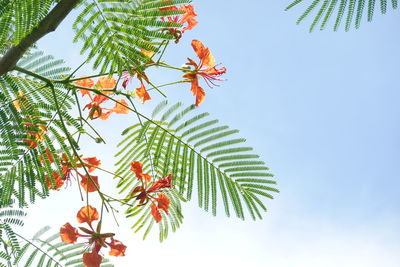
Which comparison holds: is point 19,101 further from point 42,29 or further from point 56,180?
point 42,29

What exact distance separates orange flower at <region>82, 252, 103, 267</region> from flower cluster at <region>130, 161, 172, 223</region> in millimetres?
323

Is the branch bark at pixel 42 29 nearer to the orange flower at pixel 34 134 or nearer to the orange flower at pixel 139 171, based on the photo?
the orange flower at pixel 34 134

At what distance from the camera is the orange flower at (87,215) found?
2.52m

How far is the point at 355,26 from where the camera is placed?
82.2 inches

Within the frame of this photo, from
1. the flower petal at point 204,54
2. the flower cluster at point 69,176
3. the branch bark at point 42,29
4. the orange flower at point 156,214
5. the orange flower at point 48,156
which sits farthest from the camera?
the orange flower at point 156,214

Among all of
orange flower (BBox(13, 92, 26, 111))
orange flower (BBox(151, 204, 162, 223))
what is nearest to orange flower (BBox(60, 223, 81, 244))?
orange flower (BBox(151, 204, 162, 223))

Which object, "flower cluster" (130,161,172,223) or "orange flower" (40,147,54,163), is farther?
"flower cluster" (130,161,172,223)

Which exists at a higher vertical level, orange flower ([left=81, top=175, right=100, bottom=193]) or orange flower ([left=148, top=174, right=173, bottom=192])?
orange flower ([left=148, top=174, right=173, bottom=192])

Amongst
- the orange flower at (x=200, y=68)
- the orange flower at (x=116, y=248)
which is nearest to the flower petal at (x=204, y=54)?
the orange flower at (x=200, y=68)

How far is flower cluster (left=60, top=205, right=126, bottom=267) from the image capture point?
2500 millimetres

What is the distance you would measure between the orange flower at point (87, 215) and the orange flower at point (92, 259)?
15 cm

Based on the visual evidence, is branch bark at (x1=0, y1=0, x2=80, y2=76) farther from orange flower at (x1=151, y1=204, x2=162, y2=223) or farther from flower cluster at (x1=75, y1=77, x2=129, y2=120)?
orange flower at (x1=151, y1=204, x2=162, y2=223)

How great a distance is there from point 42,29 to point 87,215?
1.08m

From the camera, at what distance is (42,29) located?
1717mm
